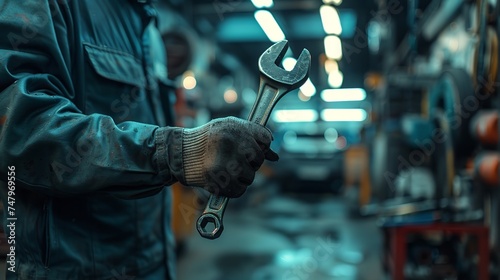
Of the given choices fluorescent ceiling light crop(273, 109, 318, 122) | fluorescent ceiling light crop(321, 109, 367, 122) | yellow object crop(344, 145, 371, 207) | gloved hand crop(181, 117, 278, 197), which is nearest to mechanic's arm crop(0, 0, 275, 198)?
gloved hand crop(181, 117, 278, 197)

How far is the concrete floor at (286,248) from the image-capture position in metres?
3.06

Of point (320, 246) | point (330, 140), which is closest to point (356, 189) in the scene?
point (330, 140)

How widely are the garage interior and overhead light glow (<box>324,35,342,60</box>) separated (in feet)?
0.13

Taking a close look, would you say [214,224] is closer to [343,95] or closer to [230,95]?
[230,95]

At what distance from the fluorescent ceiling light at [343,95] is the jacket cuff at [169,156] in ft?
27.8

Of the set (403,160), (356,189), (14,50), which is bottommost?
(356,189)

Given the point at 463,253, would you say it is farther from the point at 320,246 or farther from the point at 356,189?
the point at 356,189

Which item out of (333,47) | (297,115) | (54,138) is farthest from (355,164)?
(54,138)

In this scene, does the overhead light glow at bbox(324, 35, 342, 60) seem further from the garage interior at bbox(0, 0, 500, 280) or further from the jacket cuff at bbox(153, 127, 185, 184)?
the jacket cuff at bbox(153, 127, 185, 184)

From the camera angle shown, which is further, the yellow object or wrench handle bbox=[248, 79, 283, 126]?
the yellow object

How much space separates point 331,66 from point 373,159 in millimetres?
2434

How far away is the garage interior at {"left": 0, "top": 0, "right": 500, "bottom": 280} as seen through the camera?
2.07 metres

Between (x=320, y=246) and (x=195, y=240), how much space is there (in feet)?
3.80

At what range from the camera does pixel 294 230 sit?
4426 mm
